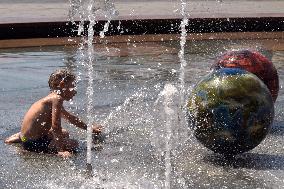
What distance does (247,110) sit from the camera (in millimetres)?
5473

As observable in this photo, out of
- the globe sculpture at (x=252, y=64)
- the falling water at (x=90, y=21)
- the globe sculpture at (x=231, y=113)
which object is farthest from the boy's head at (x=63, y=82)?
the globe sculpture at (x=252, y=64)

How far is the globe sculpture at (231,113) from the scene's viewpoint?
17.9 feet

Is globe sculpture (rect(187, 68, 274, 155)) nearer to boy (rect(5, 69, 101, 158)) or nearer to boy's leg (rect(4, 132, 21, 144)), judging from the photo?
boy (rect(5, 69, 101, 158))

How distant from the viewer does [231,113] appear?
5.46m

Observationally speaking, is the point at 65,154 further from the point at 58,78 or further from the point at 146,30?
the point at 146,30

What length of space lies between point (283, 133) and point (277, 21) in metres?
9.02

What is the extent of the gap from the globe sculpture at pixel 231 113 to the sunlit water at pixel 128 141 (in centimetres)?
20

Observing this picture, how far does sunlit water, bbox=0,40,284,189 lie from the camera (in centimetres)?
514

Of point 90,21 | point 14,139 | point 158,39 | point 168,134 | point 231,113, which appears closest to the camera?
point 231,113

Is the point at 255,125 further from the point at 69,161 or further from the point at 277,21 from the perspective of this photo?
the point at 277,21

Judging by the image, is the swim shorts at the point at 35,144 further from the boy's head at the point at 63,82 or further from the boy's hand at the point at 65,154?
the boy's head at the point at 63,82

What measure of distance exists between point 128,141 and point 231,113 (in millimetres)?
1202

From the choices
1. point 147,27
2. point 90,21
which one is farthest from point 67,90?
point 147,27

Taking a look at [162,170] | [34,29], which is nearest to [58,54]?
[34,29]
